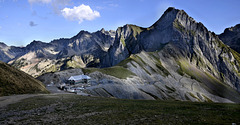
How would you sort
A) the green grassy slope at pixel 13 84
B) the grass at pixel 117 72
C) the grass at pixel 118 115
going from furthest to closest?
the grass at pixel 117 72
the green grassy slope at pixel 13 84
the grass at pixel 118 115

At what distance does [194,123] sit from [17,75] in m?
64.5

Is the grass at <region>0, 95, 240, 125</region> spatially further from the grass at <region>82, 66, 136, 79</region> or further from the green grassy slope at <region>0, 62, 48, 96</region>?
the grass at <region>82, 66, 136, 79</region>

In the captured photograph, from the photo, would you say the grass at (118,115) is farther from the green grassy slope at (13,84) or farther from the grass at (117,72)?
the grass at (117,72)

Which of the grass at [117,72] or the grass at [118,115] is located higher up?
the grass at [117,72]

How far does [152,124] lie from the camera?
16969mm

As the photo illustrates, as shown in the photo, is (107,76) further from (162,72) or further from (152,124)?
(152,124)

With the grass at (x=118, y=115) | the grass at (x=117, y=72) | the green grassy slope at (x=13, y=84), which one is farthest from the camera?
the grass at (x=117, y=72)

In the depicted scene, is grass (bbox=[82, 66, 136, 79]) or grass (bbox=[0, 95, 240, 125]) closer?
grass (bbox=[0, 95, 240, 125])

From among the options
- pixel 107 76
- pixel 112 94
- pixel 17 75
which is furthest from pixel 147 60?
pixel 17 75

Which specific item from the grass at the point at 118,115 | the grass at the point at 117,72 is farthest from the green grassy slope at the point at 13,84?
the grass at the point at 117,72

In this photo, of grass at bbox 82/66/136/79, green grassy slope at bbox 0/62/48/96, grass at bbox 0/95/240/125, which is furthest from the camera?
grass at bbox 82/66/136/79

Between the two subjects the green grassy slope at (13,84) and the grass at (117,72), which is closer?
the green grassy slope at (13,84)

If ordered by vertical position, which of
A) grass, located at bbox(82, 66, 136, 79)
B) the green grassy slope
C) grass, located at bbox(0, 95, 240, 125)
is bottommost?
Answer: grass, located at bbox(0, 95, 240, 125)

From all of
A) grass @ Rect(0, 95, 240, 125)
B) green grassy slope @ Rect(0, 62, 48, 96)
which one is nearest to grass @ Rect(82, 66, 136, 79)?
green grassy slope @ Rect(0, 62, 48, 96)
